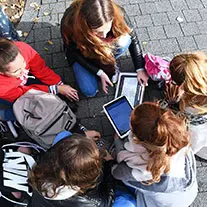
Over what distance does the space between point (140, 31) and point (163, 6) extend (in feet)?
1.62

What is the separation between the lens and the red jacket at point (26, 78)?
2.99 metres

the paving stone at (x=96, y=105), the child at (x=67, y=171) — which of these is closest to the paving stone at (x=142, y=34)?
the paving stone at (x=96, y=105)

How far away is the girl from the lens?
2816 mm

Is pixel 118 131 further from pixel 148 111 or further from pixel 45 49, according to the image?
pixel 45 49

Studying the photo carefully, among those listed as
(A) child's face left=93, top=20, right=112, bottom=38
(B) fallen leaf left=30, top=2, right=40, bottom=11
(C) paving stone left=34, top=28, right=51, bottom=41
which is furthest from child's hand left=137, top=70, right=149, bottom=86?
(B) fallen leaf left=30, top=2, right=40, bottom=11

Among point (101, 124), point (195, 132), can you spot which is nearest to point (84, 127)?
point (101, 124)

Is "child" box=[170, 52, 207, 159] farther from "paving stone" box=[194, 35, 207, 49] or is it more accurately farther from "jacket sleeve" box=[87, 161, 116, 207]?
"paving stone" box=[194, 35, 207, 49]

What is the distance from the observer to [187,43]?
3787mm

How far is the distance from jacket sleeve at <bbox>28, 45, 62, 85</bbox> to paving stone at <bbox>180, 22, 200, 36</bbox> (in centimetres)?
158

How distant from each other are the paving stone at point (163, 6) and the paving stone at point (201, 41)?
0.53m

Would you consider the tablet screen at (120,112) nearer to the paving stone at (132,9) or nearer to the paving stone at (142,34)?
the paving stone at (142,34)

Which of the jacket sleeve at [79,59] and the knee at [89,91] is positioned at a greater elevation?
the jacket sleeve at [79,59]

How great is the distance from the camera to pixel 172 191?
2.35 m

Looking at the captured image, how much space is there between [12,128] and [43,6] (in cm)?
171
